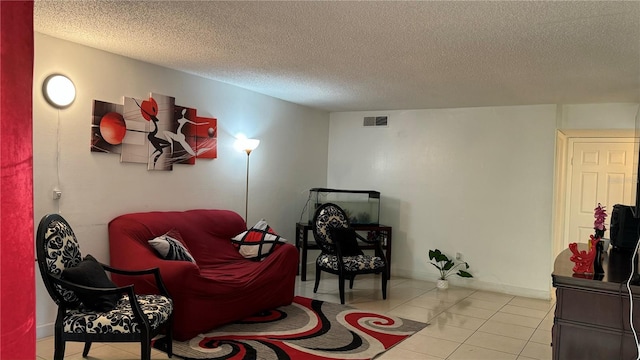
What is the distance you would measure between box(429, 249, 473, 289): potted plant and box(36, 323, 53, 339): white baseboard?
395 cm

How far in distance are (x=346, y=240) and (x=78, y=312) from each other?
2880 millimetres

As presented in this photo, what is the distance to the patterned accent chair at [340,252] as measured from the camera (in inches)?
188

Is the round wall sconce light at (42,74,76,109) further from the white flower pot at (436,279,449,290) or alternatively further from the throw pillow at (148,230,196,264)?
Result: the white flower pot at (436,279,449,290)

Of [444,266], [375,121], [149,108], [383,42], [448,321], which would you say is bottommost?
[448,321]

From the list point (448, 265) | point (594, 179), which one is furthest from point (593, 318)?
point (594, 179)

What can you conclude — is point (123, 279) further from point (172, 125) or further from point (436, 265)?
point (436, 265)

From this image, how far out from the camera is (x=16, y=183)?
118 centimetres

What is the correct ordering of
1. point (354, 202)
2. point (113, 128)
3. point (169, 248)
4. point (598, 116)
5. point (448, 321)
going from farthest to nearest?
1. point (354, 202)
2. point (598, 116)
3. point (448, 321)
4. point (113, 128)
5. point (169, 248)

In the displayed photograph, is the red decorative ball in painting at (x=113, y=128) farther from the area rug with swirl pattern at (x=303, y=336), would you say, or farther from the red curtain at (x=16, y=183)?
the red curtain at (x=16, y=183)

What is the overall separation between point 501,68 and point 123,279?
10.8 feet

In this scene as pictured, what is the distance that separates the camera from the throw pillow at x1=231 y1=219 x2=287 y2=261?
4.43m

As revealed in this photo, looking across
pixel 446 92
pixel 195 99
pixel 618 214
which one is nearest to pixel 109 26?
pixel 195 99

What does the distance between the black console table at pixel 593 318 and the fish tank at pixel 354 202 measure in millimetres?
3555

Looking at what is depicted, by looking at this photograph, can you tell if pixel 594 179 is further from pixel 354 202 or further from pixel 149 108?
pixel 149 108
